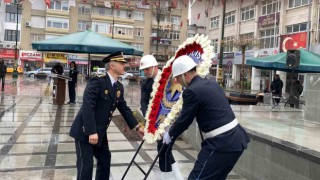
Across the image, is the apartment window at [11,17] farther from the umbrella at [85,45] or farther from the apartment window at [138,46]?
the umbrella at [85,45]

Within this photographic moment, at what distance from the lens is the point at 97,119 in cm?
409

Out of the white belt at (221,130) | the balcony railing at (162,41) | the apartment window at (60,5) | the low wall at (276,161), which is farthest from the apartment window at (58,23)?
the white belt at (221,130)

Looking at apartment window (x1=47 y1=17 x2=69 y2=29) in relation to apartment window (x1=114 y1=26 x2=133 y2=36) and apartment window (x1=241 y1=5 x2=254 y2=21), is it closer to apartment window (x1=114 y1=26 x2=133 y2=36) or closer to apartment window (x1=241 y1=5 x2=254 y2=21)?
apartment window (x1=114 y1=26 x2=133 y2=36)

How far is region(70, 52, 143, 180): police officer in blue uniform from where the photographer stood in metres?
3.93

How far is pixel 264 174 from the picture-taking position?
194 inches

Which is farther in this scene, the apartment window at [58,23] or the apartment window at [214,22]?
the apartment window at [58,23]

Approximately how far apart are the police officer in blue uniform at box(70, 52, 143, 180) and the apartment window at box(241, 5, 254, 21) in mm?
38976

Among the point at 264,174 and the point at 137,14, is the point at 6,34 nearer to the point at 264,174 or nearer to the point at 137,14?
the point at 137,14

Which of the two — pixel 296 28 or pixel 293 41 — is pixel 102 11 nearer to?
pixel 296 28

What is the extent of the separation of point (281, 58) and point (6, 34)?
161 ft

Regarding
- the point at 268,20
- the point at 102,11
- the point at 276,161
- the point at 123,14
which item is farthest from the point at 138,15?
the point at 276,161

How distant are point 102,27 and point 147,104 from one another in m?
53.1

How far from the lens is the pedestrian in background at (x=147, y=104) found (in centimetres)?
462

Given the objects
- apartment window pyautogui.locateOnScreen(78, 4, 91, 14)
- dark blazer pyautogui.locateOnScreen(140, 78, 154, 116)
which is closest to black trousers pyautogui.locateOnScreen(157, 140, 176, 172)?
dark blazer pyautogui.locateOnScreen(140, 78, 154, 116)
